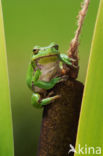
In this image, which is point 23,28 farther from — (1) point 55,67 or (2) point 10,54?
(1) point 55,67

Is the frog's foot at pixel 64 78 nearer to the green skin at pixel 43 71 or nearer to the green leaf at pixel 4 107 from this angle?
the green skin at pixel 43 71

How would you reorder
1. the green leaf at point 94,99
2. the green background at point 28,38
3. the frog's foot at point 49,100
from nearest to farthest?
the green leaf at point 94,99 → the frog's foot at point 49,100 → the green background at point 28,38

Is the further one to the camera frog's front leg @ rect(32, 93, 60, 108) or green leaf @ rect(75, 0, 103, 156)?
frog's front leg @ rect(32, 93, 60, 108)

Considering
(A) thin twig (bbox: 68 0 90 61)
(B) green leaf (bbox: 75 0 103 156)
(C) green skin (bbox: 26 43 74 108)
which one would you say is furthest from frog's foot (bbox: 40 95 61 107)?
(B) green leaf (bbox: 75 0 103 156)

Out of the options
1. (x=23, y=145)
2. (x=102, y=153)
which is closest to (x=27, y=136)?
(x=23, y=145)

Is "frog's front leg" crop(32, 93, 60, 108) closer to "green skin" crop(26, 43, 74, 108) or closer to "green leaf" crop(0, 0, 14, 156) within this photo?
"green skin" crop(26, 43, 74, 108)

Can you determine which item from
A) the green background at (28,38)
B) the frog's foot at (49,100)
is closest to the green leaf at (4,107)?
the frog's foot at (49,100)

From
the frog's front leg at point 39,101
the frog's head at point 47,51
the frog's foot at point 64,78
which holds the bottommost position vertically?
the frog's front leg at point 39,101
